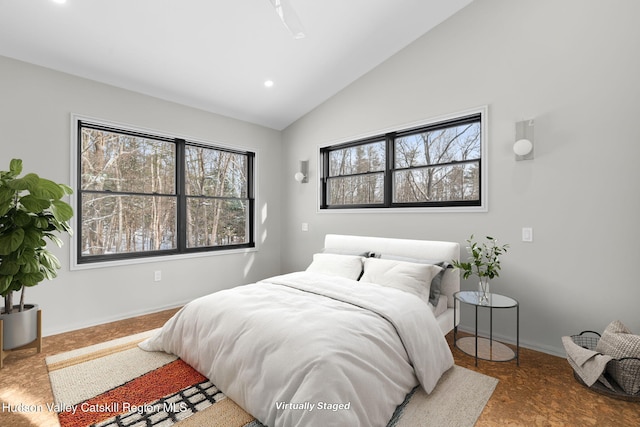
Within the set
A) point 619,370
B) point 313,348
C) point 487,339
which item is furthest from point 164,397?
point 619,370

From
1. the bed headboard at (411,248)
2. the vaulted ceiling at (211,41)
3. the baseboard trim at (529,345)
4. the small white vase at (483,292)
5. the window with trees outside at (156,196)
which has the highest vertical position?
the vaulted ceiling at (211,41)

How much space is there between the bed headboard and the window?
0.50 m

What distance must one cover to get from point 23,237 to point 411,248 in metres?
3.32

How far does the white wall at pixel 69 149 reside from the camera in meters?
2.84

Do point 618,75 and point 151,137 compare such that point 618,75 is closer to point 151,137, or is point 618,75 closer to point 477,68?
point 477,68

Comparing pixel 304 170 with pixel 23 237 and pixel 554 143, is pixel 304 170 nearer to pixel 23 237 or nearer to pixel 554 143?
pixel 554 143

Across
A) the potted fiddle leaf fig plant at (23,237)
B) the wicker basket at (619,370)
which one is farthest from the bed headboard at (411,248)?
the potted fiddle leaf fig plant at (23,237)

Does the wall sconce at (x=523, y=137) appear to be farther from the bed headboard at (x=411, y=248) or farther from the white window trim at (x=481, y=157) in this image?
the bed headboard at (x=411, y=248)

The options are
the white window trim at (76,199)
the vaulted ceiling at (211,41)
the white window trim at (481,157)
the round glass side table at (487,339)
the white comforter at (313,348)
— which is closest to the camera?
the white comforter at (313,348)

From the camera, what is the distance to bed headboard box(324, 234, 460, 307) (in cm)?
291

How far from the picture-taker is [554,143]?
2604 millimetres

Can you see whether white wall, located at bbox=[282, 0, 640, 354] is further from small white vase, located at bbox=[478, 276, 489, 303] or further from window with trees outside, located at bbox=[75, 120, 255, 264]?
window with trees outside, located at bbox=[75, 120, 255, 264]

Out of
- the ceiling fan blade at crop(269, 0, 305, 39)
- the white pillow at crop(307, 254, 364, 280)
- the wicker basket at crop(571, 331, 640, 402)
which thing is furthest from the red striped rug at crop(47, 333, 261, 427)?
the ceiling fan blade at crop(269, 0, 305, 39)

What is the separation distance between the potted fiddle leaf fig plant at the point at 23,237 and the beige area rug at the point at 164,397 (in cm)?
40
